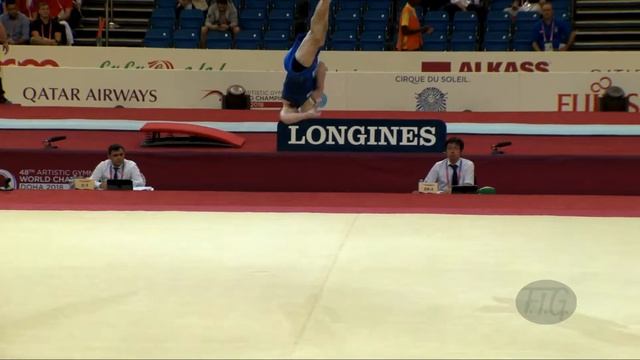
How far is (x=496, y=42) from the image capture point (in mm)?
15672

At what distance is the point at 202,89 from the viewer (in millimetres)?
14289

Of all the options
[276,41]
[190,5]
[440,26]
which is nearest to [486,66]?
[440,26]

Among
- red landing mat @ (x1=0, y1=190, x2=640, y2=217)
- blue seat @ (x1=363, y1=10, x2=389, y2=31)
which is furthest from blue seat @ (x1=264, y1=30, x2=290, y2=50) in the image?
red landing mat @ (x1=0, y1=190, x2=640, y2=217)

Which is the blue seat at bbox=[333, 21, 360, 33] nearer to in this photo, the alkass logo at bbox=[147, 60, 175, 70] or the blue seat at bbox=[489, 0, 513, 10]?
the blue seat at bbox=[489, 0, 513, 10]

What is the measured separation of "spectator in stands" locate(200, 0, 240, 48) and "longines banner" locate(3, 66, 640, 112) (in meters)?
2.18

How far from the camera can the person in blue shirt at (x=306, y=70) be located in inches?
293

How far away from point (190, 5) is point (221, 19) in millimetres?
1190

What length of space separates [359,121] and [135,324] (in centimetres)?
604

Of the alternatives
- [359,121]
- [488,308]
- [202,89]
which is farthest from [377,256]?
[202,89]

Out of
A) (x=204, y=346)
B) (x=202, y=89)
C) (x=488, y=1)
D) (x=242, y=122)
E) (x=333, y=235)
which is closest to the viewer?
(x=204, y=346)

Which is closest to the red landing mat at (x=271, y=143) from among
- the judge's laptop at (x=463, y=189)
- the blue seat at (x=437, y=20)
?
the judge's laptop at (x=463, y=189)

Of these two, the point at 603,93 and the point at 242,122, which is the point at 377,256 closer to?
the point at 242,122

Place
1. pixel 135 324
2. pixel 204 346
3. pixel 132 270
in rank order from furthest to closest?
pixel 132 270, pixel 135 324, pixel 204 346

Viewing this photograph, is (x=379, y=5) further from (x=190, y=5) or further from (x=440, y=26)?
(x=190, y=5)
